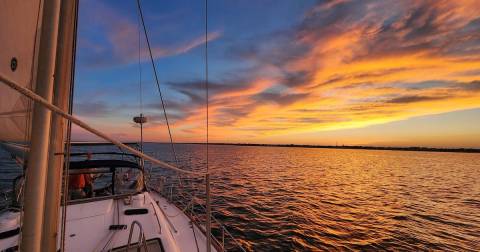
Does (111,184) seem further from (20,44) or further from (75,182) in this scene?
(20,44)

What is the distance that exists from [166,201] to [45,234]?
7.89m

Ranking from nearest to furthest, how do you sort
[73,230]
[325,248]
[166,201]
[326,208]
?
1. [73,230]
2. [166,201]
3. [325,248]
4. [326,208]

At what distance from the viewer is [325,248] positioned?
11539 millimetres

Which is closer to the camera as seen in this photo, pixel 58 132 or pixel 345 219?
pixel 58 132

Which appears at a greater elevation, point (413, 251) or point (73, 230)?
point (73, 230)

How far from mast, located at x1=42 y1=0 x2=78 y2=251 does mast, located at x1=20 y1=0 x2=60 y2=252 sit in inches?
4.3

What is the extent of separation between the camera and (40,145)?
171cm

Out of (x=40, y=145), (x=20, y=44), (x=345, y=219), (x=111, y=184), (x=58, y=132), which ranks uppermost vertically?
(x=20, y=44)

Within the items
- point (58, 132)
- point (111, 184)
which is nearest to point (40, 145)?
point (58, 132)

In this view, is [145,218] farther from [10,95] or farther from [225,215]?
[225,215]

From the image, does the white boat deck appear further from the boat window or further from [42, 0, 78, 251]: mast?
[42, 0, 78, 251]: mast

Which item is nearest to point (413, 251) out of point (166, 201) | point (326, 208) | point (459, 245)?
point (459, 245)

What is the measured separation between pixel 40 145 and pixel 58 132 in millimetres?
Answer: 236

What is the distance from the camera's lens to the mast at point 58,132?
1.90 meters
